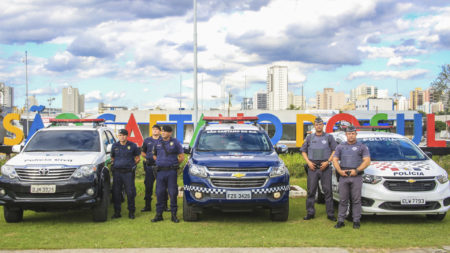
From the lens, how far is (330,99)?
17425 cm

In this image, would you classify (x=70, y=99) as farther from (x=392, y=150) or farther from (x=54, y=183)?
(x=392, y=150)

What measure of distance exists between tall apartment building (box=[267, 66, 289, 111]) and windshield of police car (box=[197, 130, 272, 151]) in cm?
11855

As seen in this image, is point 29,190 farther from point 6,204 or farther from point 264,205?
point 264,205

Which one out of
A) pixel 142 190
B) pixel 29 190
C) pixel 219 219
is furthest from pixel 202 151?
pixel 142 190

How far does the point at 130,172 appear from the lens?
29.2 ft

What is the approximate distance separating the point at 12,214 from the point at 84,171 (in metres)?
1.69

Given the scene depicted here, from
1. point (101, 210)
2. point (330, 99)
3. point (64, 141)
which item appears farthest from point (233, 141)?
point (330, 99)

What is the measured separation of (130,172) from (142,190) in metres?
3.81

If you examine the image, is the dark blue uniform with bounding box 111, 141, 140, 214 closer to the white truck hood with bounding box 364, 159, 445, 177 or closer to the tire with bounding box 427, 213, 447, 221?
the white truck hood with bounding box 364, 159, 445, 177

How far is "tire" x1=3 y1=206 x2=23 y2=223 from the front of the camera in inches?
330

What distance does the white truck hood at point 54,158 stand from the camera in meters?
8.11

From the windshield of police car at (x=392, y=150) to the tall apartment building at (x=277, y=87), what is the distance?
389 feet

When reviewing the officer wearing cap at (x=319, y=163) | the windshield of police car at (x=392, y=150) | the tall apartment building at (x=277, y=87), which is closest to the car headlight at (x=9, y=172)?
the officer wearing cap at (x=319, y=163)

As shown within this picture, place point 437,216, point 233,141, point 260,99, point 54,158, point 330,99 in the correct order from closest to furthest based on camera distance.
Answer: point 54,158
point 437,216
point 233,141
point 260,99
point 330,99
